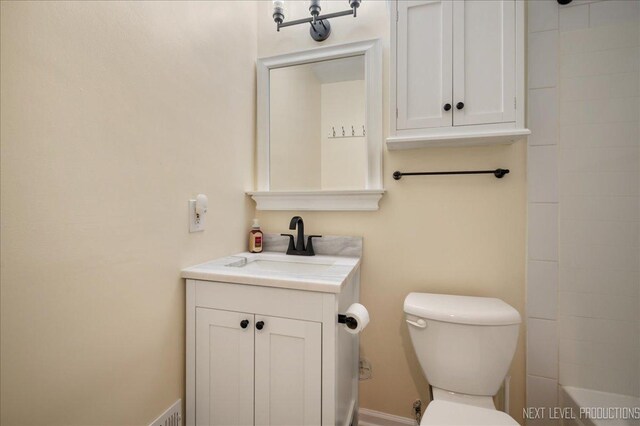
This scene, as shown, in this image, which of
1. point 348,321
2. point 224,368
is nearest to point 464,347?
point 348,321

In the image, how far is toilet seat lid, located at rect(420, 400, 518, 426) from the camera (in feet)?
2.80

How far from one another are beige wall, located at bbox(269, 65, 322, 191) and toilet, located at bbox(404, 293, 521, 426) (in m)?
0.85

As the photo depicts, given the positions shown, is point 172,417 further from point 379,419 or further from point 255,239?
point 379,419

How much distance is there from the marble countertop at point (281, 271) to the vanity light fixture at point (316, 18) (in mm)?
1153

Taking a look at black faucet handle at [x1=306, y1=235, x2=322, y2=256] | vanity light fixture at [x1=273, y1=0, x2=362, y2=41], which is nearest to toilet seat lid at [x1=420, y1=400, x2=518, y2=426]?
black faucet handle at [x1=306, y1=235, x2=322, y2=256]

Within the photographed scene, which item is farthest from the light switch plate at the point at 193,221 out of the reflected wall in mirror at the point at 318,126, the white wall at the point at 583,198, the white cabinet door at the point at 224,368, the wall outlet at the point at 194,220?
the white wall at the point at 583,198

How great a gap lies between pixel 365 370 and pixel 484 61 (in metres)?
1.49

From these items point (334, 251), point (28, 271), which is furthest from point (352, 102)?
point (28, 271)

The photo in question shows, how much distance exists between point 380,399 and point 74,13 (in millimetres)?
1829

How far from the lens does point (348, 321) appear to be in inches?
36.3

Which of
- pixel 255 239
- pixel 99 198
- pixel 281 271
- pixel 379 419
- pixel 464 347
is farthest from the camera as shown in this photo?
pixel 255 239

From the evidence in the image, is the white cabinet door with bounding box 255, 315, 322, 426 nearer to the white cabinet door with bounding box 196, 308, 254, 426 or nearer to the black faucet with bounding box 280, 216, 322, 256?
the white cabinet door with bounding box 196, 308, 254, 426

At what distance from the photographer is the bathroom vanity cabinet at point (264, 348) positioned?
0.87 metres

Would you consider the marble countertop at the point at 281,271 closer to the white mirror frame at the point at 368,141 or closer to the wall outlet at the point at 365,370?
the white mirror frame at the point at 368,141
